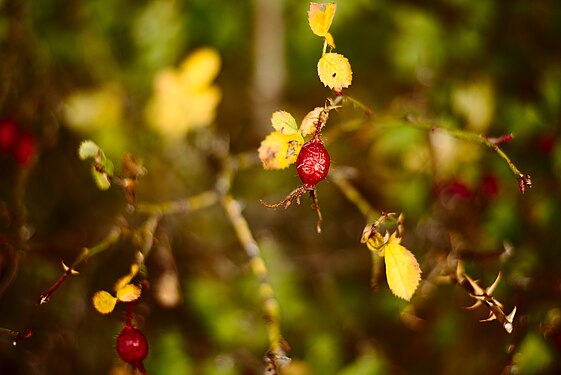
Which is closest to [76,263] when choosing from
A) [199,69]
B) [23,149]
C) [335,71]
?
[335,71]

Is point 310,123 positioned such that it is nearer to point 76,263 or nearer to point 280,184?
point 76,263

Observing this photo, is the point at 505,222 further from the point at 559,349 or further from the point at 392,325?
the point at 392,325

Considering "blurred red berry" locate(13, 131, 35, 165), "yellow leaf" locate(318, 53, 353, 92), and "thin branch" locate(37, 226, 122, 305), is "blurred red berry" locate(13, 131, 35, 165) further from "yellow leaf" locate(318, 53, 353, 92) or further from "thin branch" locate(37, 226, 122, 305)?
"yellow leaf" locate(318, 53, 353, 92)

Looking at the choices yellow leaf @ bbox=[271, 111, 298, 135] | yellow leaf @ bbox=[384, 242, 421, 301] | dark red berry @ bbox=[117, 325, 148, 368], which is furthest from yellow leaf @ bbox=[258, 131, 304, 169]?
dark red berry @ bbox=[117, 325, 148, 368]

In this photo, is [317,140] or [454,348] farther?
[454,348]

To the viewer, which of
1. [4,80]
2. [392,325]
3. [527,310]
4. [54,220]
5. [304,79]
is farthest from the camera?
[304,79]

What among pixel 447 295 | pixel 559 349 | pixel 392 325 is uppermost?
pixel 559 349

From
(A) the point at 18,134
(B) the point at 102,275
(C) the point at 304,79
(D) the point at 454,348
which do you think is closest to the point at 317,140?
(A) the point at 18,134

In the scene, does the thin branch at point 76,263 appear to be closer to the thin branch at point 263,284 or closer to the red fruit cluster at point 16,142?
the thin branch at point 263,284
